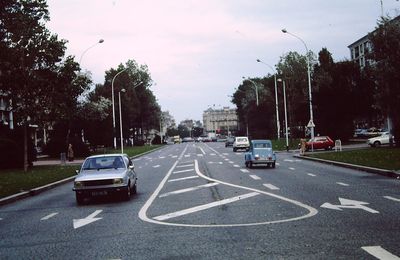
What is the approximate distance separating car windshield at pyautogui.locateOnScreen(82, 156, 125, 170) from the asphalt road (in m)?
1.16

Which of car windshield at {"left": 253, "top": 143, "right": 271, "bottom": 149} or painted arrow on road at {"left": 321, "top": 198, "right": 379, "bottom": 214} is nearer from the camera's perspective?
painted arrow on road at {"left": 321, "top": 198, "right": 379, "bottom": 214}

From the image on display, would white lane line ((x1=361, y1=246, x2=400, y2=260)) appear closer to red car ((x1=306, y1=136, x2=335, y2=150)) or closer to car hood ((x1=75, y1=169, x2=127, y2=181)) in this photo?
car hood ((x1=75, y1=169, x2=127, y2=181))

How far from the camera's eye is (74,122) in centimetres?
5991

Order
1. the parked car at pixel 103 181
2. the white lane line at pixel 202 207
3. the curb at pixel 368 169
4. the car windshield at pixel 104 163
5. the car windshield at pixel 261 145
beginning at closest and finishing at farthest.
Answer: the white lane line at pixel 202 207 → the parked car at pixel 103 181 → the car windshield at pixel 104 163 → the curb at pixel 368 169 → the car windshield at pixel 261 145

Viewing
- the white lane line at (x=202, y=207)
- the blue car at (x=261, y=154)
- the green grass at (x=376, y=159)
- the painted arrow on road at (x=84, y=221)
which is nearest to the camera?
the painted arrow on road at (x=84, y=221)

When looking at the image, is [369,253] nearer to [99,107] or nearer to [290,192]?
[290,192]

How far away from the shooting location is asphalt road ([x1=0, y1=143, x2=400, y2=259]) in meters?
7.52

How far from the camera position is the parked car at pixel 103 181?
50.0ft

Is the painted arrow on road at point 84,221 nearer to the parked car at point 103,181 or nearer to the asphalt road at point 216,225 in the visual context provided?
the asphalt road at point 216,225

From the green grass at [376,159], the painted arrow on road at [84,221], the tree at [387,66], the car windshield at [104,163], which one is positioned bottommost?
the painted arrow on road at [84,221]

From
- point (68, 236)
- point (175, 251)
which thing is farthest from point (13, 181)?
point (175, 251)

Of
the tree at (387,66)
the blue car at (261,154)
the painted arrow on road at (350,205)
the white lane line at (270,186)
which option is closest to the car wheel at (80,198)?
the white lane line at (270,186)

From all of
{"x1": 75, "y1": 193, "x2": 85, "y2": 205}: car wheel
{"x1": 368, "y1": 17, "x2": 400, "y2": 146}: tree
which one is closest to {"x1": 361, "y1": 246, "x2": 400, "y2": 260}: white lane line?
{"x1": 75, "y1": 193, "x2": 85, "y2": 205}: car wheel

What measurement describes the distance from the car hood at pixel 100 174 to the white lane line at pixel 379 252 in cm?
938
